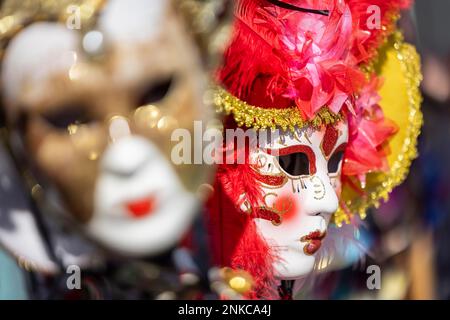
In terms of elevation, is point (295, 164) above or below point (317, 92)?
below

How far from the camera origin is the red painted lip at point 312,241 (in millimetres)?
1211

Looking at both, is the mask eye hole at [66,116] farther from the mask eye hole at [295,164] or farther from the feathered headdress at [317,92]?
the mask eye hole at [295,164]

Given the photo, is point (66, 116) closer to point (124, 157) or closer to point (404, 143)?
point (124, 157)

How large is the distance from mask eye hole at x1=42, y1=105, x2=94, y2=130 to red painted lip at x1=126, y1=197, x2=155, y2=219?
0.55ft

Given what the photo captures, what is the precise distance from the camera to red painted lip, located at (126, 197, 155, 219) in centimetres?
118

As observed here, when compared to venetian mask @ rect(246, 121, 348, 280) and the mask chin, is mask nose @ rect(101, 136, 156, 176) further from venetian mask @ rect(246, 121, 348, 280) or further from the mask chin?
the mask chin

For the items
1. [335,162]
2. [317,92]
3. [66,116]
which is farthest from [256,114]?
[66,116]

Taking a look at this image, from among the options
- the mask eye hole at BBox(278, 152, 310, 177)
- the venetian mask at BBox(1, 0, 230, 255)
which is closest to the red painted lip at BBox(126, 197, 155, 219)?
the venetian mask at BBox(1, 0, 230, 255)

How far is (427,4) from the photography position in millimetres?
1532

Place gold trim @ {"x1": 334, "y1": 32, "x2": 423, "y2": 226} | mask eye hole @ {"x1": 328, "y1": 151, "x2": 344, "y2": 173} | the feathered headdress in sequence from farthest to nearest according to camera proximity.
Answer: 1. gold trim @ {"x1": 334, "y1": 32, "x2": 423, "y2": 226}
2. mask eye hole @ {"x1": 328, "y1": 151, "x2": 344, "y2": 173}
3. the feathered headdress

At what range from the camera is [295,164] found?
3.87ft

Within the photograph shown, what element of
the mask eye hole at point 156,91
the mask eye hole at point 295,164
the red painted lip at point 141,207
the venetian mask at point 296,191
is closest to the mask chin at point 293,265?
the venetian mask at point 296,191

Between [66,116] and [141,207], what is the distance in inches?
8.1
